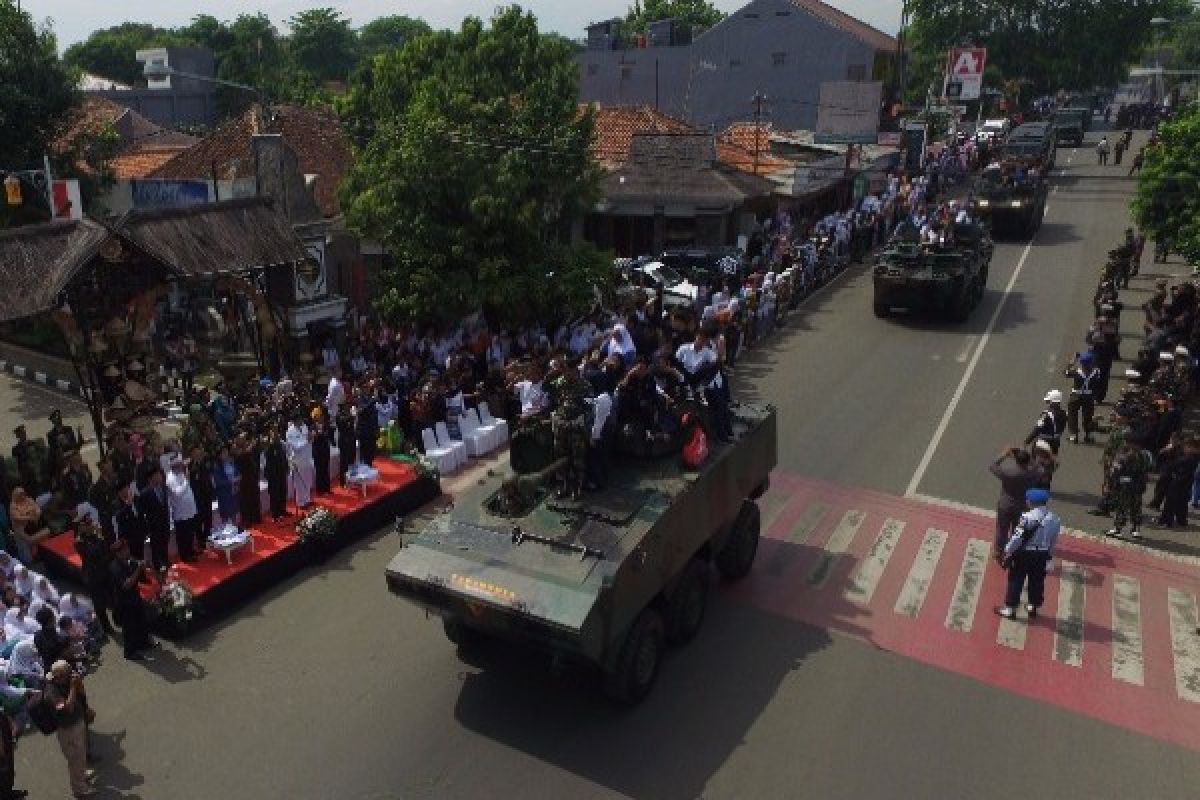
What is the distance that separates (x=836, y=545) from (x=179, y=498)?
8097 mm

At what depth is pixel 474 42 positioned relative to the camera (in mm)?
20000

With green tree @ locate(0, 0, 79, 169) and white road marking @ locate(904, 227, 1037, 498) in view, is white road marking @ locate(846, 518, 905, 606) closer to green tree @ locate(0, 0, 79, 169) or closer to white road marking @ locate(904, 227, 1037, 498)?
white road marking @ locate(904, 227, 1037, 498)

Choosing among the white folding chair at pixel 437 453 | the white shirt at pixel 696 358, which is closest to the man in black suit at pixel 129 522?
the white folding chair at pixel 437 453

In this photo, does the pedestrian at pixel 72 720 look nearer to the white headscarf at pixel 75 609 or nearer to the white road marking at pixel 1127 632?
the white headscarf at pixel 75 609

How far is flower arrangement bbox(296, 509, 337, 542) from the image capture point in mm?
11789

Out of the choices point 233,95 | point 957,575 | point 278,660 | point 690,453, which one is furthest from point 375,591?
point 233,95

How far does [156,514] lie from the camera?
36.0ft

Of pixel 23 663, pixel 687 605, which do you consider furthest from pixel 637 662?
pixel 23 663

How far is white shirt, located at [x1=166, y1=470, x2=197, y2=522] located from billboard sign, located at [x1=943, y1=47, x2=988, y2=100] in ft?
141

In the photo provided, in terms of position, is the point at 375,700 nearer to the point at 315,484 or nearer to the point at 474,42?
the point at 315,484

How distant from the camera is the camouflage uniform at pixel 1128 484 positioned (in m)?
12.1

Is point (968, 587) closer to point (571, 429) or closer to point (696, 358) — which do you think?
point (696, 358)

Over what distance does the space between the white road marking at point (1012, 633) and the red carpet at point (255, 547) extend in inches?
306

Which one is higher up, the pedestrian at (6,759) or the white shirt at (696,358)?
the white shirt at (696,358)
